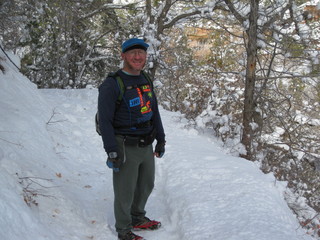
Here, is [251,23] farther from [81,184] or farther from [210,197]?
[81,184]

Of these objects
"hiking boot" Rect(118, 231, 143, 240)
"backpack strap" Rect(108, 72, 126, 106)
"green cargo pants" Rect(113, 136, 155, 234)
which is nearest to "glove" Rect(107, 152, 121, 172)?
"green cargo pants" Rect(113, 136, 155, 234)

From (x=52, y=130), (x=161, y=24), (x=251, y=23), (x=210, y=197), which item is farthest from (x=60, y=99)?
(x=210, y=197)

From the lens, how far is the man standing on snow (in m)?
3.02

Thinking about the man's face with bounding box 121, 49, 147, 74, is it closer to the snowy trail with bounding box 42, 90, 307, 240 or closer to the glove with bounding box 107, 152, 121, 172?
the glove with bounding box 107, 152, 121, 172

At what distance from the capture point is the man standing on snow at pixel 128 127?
302cm

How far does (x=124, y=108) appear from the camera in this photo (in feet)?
10.2

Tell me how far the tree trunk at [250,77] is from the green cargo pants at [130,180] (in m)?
4.32

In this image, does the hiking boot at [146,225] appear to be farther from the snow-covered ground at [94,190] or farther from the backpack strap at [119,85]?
the backpack strap at [119,85]

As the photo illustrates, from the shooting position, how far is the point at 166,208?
4281mm

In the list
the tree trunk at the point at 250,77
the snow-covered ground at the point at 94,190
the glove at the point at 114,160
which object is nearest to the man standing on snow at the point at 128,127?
the glove at the point at 114,160

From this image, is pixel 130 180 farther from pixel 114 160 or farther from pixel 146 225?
pixel 146 225

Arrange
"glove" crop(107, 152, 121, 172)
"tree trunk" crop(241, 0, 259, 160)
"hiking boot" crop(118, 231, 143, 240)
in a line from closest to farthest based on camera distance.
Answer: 1. "glove" crop(107, 152, 121, 172)
2. "hiking boot" crop(118, 231, 143, 240)
3. "tree trunk" crop(241, 0, 259, 160)

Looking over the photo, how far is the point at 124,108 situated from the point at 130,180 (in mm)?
722

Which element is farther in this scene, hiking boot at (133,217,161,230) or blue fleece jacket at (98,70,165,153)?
hiking boot at (133,217,161,230)
